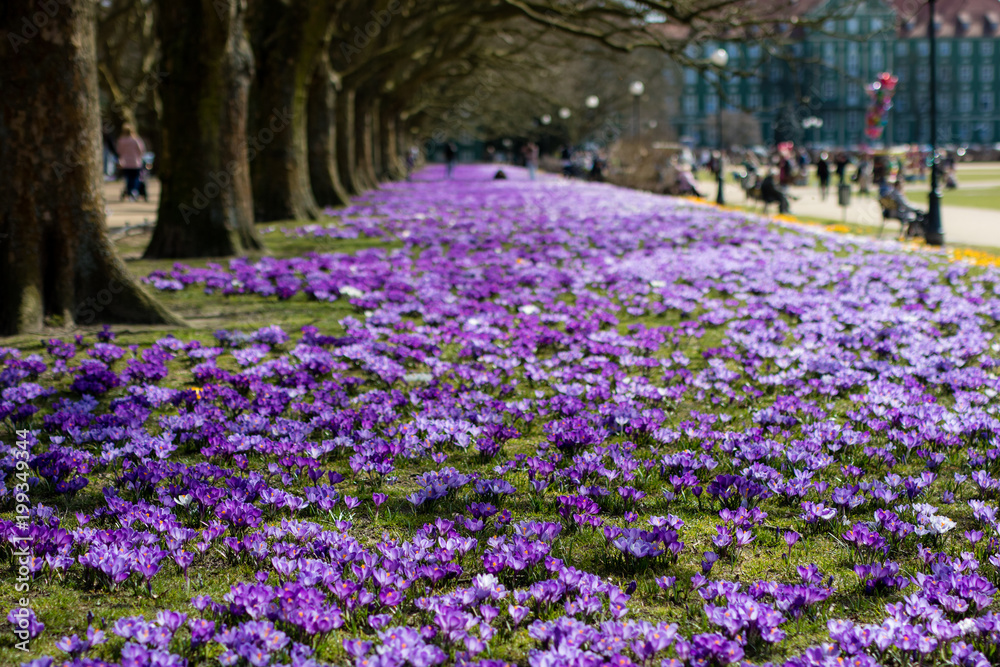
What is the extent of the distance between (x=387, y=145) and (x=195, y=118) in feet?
98.6

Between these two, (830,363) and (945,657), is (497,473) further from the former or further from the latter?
(830,363)

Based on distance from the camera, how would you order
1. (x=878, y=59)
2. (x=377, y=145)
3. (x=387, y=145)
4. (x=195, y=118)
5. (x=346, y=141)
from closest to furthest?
(x=195, y=118) → (x=346, y=141) → (x=377, y=145) → (x=387, y=145) → (x=878, y=59)

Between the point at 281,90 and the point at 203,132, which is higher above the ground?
the point at 281,90

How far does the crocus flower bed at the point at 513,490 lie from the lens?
2.63m

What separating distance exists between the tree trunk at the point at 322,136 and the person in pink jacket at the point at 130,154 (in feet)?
13.6

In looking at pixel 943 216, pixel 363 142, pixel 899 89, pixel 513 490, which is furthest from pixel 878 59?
pixel 513 490

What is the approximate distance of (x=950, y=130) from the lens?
112m

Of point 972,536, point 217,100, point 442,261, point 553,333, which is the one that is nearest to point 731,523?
Result: point 972,536

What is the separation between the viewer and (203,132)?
434 inches

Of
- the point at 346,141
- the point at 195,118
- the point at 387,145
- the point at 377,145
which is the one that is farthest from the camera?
the point at 387,145

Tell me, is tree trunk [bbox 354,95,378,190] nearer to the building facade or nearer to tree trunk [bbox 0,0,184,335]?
tree trunk [bbox 0,0,184,335]

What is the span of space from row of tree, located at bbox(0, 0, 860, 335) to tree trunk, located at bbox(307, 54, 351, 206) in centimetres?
3

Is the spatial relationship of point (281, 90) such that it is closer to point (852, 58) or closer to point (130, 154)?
point (130, 154)

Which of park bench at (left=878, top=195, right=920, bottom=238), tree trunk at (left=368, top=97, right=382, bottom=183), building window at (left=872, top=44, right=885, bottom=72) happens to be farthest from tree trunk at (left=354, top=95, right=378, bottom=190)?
building window at (left=872, top=44, right=885, bottom=72)
